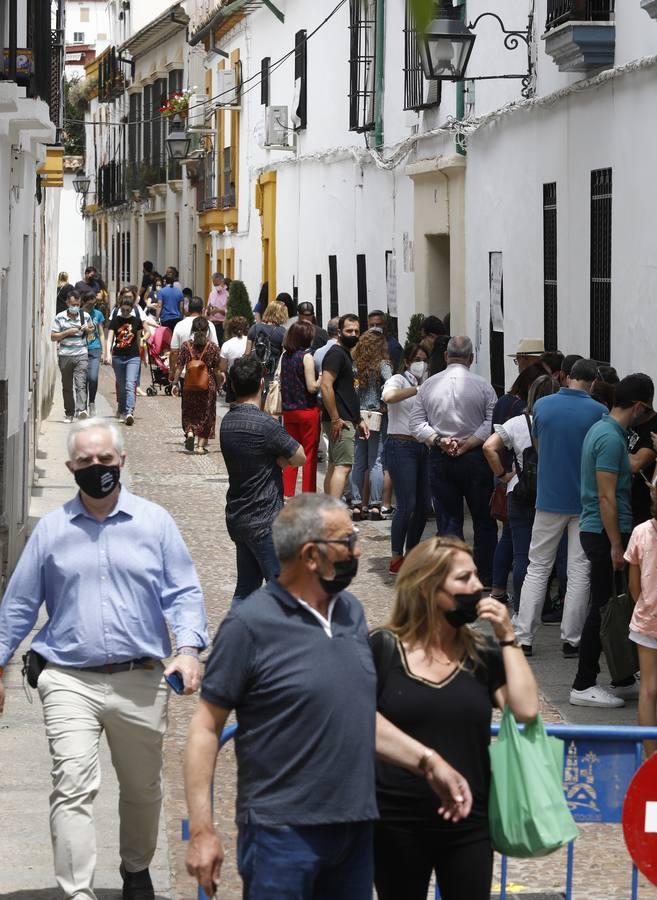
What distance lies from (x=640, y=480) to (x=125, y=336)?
14027 millimetres

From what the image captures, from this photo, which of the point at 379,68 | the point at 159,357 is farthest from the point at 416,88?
the point at 159,357

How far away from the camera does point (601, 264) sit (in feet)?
41.9

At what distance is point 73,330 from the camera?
826 inches

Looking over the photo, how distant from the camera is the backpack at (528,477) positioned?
9641mm

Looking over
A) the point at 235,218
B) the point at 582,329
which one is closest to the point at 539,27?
the point at 582,329

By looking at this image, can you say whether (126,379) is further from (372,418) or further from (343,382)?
(343,382)

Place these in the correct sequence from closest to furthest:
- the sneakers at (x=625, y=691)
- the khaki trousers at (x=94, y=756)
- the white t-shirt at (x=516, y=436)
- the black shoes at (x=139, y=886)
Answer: the khaki trousers at (x=94, y=756)
the black shoes at (x=139, y=886)
the sneakers at (x=625, y=691)
the white t-shirt at (x=516, y=436)

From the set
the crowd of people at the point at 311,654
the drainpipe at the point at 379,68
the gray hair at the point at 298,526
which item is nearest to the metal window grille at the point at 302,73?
the drainpipe at the point at 379,68

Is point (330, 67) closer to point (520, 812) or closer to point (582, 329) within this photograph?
point (582, 329)

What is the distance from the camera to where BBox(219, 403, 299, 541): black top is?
855cm

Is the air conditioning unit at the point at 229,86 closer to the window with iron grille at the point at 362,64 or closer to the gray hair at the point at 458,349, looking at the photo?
the window with iron grille at the point at 362,64

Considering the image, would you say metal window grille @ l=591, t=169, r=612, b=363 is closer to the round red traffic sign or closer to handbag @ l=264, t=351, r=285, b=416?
handbag @ l=264, t=351, r=285, b=416

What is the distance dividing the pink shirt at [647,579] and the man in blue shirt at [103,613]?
230cm

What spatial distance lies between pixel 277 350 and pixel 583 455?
30.8 feet
